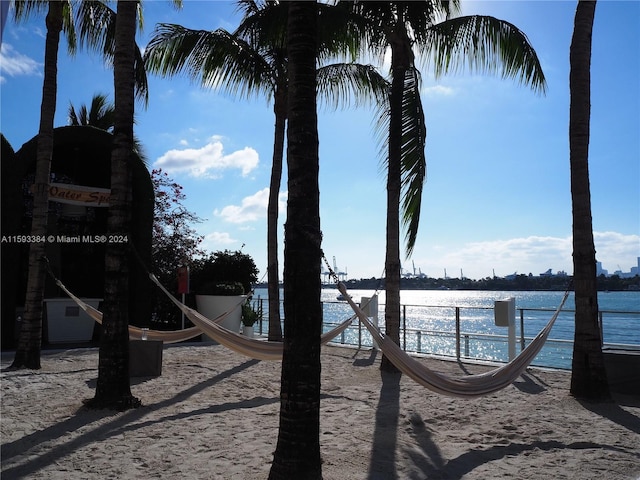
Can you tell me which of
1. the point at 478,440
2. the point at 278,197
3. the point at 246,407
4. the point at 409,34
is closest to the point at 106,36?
the point at 278,197

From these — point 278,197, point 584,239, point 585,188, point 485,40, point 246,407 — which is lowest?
point 246,407

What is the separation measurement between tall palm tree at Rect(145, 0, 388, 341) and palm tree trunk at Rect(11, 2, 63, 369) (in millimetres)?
2289

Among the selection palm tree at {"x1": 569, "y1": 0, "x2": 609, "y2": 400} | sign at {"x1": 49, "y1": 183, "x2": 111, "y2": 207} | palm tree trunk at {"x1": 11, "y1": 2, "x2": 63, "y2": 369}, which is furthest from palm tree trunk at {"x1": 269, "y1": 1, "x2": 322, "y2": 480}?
sign at {"x1": 49, "y1": 183, "x2": 111, "y2": 207}

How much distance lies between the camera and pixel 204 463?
12.2 feet

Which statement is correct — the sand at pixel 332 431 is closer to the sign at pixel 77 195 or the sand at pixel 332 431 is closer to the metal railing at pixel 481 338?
the metal railing at pixel 481 338

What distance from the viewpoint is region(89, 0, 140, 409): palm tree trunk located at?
5.38 meters

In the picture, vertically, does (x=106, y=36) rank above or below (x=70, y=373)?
above

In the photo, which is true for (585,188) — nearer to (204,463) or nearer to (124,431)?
(204,463)

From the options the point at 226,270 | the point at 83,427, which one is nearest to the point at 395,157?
the point at 83,427

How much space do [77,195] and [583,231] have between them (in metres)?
9.24

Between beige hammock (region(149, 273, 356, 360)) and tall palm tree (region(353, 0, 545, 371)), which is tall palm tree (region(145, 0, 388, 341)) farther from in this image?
beige hammock (region(149, 273, 356, 360))

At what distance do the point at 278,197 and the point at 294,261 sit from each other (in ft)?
27.0

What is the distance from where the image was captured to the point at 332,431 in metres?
4.66

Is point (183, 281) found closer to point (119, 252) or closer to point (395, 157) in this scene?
point (395, 157)
